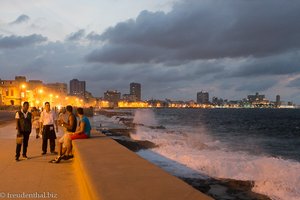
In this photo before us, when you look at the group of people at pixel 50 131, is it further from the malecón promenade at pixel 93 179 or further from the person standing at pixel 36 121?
the person standing at pixel 36 121

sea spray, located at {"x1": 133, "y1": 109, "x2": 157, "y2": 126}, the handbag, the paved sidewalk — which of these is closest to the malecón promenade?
the paved sidewalk

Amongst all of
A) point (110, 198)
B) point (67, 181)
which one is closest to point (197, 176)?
point (67, 181)

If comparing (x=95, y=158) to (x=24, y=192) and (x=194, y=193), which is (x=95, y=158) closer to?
(x=24, y=192)

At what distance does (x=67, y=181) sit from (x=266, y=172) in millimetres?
11774

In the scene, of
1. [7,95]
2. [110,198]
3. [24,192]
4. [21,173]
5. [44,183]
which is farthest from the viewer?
[7,95]

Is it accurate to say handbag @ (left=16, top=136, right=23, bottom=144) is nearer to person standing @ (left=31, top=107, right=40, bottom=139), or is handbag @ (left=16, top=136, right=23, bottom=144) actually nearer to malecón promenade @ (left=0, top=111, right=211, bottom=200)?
malecón promenade @ (left=0, top=111, right=211, bottom=200)

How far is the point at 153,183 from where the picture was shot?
5594mm

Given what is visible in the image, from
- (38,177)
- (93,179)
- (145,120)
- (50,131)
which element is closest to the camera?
(93,179)

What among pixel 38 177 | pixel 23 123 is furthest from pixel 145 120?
pixel 38 177

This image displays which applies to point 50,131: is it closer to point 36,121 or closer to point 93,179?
point 93,179

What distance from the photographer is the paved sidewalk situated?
6344mm

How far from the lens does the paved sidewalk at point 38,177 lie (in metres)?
6.34

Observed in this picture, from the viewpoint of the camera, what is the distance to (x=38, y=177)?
761 cm

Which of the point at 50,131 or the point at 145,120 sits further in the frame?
the point at 145,120
